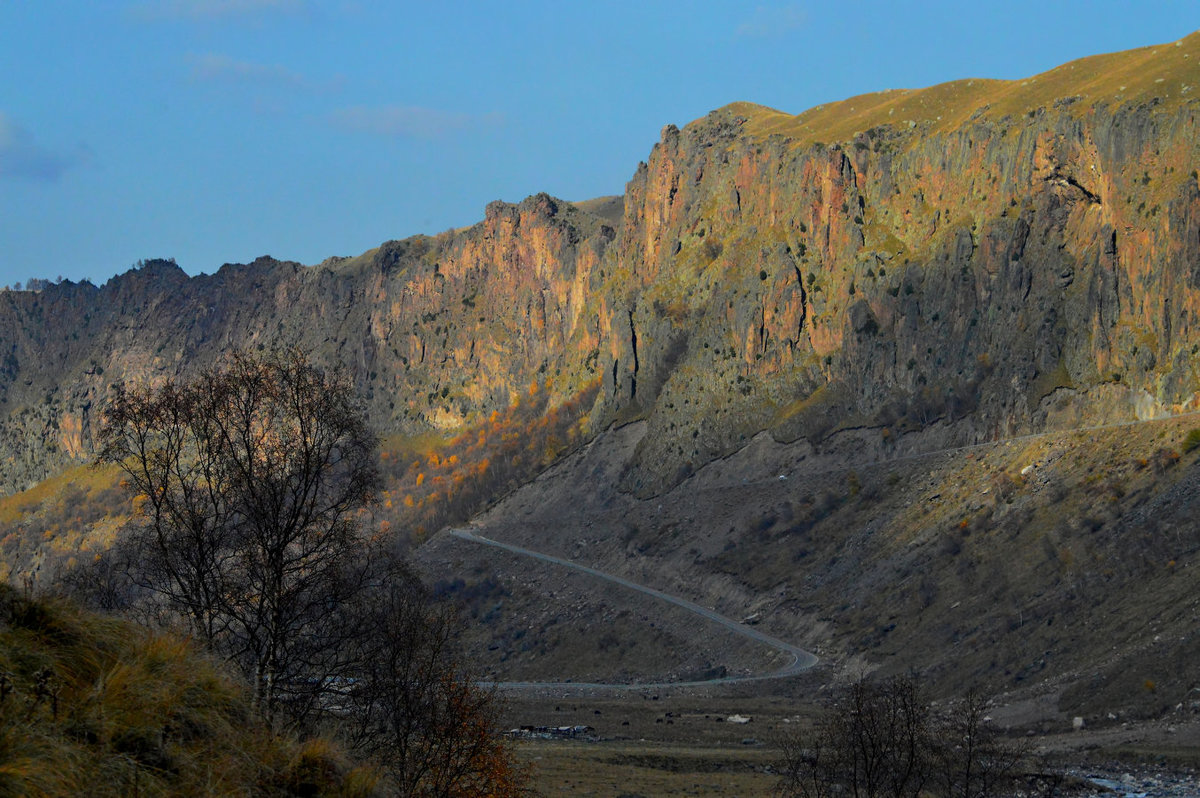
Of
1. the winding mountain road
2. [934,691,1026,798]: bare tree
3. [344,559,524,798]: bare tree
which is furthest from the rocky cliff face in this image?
[344,559,524,798]: bare tree

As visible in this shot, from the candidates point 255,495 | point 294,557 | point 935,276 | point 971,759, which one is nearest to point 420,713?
point 294,557

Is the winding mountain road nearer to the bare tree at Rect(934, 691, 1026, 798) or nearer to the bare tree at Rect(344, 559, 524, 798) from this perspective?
the bare tree at Rect(934, 691, 1026, 798)

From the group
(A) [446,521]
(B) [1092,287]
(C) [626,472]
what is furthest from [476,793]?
(A) [446,521]

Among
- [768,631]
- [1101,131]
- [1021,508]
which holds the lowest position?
[768,631]

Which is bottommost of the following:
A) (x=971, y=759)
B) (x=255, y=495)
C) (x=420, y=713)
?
(x=971, y=759)

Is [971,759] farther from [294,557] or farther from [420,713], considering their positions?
[294,557]

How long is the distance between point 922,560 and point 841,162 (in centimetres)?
7380

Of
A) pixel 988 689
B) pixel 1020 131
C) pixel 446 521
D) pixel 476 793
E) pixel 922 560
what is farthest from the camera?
pixel 446 521

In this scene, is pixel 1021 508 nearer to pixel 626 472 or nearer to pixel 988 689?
pixel 988 689

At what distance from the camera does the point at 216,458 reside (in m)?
28.3

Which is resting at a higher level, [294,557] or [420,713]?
[294,557]

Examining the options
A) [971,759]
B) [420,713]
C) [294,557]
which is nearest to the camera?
[294,557]

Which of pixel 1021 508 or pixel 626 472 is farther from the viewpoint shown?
pixel 626 472

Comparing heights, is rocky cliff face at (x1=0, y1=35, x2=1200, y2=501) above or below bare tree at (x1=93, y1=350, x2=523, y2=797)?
above
